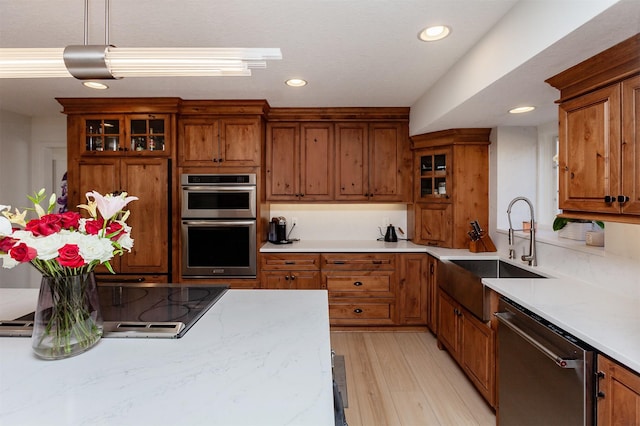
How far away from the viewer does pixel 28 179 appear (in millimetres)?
4004

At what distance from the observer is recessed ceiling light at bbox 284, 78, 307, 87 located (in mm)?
2768

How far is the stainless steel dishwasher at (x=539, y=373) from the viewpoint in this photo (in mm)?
1315

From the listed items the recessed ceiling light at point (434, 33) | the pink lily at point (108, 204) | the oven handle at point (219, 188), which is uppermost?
the recessed ceiling light at point (434, 33)

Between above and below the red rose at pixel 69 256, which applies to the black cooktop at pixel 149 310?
below

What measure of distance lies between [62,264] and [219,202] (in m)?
2.41

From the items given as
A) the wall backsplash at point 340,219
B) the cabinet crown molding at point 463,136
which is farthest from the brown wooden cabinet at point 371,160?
the cabinet crown molding at point 463,136

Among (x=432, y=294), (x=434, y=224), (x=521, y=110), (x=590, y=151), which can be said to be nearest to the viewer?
(x=590, y=151)

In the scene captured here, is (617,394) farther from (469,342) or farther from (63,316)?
(63,316)

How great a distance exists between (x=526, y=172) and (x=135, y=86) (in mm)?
3759

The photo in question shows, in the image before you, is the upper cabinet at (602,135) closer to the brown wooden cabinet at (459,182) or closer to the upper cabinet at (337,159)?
the brown wooden cabinet at (459,182)

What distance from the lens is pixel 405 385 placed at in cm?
246

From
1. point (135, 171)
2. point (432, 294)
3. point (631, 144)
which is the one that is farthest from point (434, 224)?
point (135, 171)

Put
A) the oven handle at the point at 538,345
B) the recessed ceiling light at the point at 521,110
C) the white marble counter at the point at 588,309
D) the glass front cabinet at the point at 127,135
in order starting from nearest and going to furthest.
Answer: the white marble counter at the point at 588,309, the oven handle at the point at 538,345, the recessed ceiling light at the point at 521,110, the glass front cabinet at the point at 127,135

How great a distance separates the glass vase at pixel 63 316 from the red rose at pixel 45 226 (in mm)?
143
